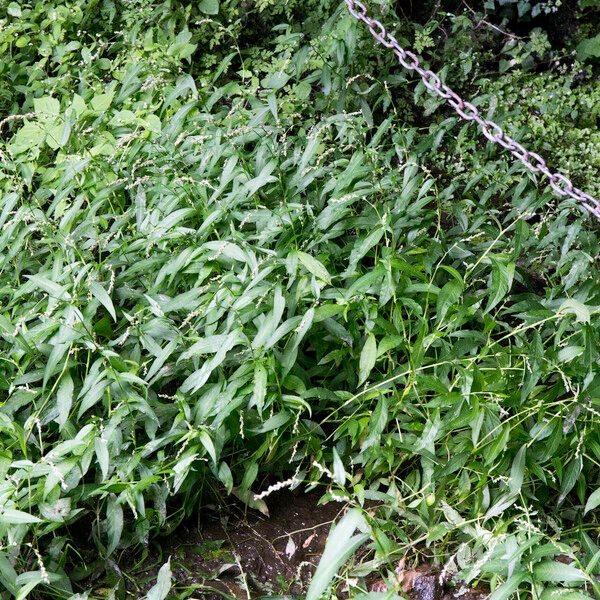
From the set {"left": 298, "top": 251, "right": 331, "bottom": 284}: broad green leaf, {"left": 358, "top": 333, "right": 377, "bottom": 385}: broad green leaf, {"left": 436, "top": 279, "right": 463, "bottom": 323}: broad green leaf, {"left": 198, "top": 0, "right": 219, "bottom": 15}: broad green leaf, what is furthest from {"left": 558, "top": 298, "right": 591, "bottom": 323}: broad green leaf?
{"left": 198, "top": 0, "right": 219, "bottom": 15}: broad green leaf

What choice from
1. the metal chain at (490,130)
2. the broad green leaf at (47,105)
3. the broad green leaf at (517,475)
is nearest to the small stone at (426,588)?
the broad green leaf at (517,475)

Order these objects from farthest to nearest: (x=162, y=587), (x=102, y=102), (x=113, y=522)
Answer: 1. (x=102, y=102)
2. (x=113, y=522)
3. (x=162, y=587)

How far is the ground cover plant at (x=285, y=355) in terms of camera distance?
8.13 ft

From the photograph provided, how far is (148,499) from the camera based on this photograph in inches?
102

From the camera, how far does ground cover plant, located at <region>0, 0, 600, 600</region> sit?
2.48 metres

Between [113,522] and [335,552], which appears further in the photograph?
[113,522]

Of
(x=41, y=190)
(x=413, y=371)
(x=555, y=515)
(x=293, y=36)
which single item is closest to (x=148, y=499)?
(x=413, y=371)

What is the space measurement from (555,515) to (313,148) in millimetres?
1533

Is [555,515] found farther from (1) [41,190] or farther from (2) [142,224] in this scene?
(1) [41,190]

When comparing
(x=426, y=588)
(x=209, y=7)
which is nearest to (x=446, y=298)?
(x=426, y=588)

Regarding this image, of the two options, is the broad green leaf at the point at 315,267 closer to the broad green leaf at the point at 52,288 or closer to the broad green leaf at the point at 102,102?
the broad green leaf at the point at 52,288

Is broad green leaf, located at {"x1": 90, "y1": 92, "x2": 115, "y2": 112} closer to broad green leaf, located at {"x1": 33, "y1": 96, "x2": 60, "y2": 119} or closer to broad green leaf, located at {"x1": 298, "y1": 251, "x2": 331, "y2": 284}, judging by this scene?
broad green leaf, located at {"x1": 33, "y1": 96, "x2": 60, "y2": 119}

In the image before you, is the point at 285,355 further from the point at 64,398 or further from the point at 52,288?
the point at 52,288

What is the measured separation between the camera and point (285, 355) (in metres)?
2.64
